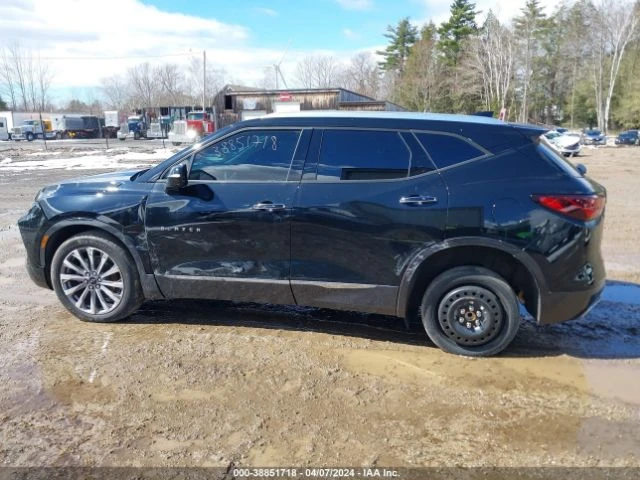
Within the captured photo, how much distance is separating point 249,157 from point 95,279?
1.77 m

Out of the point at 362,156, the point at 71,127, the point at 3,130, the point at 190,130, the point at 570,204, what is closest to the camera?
the point at 570,204

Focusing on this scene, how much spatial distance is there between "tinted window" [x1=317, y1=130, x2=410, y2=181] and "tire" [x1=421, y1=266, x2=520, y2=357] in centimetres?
92

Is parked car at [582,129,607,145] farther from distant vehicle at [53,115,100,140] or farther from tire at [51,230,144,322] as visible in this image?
distant vehicle at [53,115,100,140]

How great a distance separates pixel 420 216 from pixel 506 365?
130 centimetres

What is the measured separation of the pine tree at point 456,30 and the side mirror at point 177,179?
6224 centimetres

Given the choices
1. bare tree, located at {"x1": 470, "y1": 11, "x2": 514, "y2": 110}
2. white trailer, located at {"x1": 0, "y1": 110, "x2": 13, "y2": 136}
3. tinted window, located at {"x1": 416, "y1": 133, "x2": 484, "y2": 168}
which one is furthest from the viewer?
white trailer, located at {"x1": 0, "y1": 110, "x2": 13, "y2": 136}

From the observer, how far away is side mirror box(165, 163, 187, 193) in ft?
13.4

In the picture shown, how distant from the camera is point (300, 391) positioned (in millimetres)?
3412

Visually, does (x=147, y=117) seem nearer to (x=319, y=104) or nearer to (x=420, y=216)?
(x=319, y=104)

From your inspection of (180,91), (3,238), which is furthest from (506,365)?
(180,91)

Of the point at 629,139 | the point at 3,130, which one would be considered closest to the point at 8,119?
the point at 3,130

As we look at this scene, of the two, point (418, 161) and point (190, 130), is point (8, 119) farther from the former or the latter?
point (418, 161)

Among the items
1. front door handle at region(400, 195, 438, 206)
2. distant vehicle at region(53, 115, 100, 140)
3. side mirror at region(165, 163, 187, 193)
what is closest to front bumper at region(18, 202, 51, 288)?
side mirror at region(165, 163, 187, 193)

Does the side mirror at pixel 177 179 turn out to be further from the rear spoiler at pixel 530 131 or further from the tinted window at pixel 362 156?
the rear spoiler at pixel 530 131
